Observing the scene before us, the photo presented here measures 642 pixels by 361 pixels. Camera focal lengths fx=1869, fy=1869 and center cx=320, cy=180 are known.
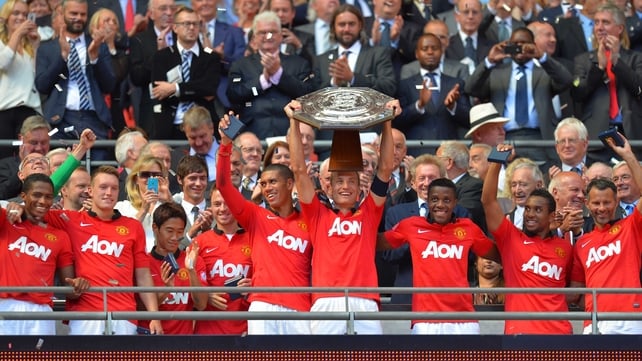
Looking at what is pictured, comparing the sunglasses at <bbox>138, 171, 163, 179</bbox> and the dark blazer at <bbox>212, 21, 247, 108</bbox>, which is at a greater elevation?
the dark blazer at <bbox>212, 21, 247, 108</bbox>

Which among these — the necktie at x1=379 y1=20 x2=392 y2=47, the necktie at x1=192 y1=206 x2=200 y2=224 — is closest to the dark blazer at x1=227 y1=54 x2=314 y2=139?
the necktie at x1=379 y1=20 x2=392 y2=47

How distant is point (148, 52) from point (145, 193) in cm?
389

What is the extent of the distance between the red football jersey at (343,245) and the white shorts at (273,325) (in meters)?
0.26

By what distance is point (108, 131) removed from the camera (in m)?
20.0

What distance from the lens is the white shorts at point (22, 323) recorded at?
49.3ft

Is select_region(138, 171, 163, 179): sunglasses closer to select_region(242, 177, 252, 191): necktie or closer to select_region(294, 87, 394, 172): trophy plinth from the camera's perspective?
select_region(242, 177, 252, 191): necktie

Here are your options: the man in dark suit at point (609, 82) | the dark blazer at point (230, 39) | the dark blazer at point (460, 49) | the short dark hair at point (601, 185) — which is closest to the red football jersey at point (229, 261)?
the short dark hair at point (601, 185)

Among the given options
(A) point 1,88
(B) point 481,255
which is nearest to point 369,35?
(A) point 1,88

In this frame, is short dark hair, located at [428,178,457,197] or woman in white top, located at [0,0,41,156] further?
woman in white top, located at [0,0,41,156]

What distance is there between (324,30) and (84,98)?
3174mm

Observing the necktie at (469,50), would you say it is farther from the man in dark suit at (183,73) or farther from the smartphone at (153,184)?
the smartphone at (153,184)

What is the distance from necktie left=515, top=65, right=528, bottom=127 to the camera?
1995cm

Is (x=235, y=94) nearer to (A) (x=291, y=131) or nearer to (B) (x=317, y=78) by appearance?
(B) (x=317, y=78)

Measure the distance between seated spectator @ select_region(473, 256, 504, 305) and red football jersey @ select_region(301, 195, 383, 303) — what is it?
127 centimetres
